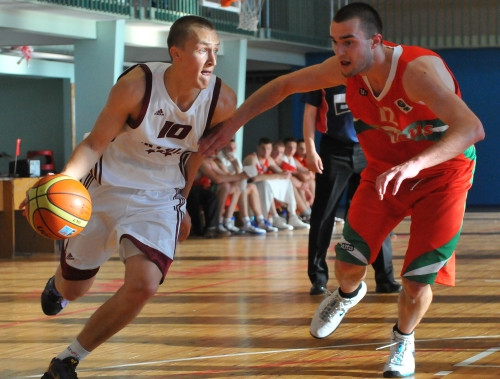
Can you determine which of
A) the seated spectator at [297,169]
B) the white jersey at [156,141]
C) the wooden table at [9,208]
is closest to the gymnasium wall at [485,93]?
the seated spectator at [297,169]

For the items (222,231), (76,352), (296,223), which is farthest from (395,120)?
(296,223)

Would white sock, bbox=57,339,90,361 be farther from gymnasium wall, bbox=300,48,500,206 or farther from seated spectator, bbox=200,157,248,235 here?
gymnasium wall, bbox=300,48,500,206

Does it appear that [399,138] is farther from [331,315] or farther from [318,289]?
[318,289]

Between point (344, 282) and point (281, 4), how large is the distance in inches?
542

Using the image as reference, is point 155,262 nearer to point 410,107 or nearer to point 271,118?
point 410,107

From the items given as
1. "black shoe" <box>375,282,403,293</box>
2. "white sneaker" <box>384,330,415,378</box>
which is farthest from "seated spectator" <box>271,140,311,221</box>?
"white sneaker" <box>384,330,415,378</box>

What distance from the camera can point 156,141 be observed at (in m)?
4.15

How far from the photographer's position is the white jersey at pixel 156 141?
162 inches

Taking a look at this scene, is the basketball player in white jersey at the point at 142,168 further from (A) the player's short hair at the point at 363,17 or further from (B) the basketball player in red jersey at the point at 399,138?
(A) the player's short hair at the point at 363,17

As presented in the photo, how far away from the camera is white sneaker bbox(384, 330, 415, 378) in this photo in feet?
13.6

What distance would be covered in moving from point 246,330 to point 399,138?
1665 millimetres

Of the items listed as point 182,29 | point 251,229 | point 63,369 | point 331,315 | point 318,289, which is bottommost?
point 251,229

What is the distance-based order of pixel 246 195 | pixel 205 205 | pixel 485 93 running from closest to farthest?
pixel 205 205, pixel 246 195, pixel 485 93

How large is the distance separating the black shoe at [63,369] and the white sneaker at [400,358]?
1.33 m
